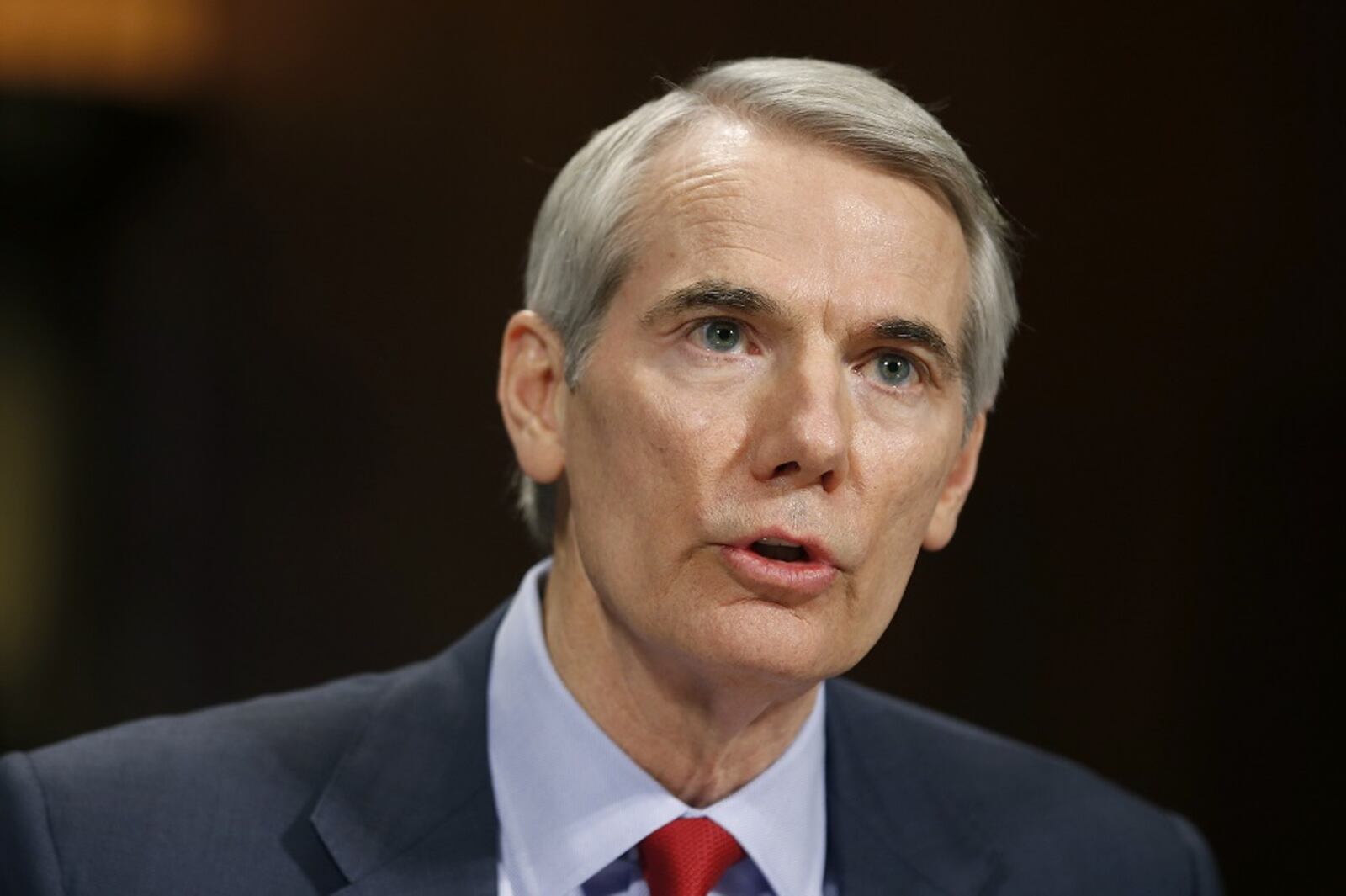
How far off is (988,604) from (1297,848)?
0.71 metres

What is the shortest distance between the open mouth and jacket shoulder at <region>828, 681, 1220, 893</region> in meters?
0.53

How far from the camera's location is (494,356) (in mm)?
3086

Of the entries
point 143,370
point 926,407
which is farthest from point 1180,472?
point 143,370

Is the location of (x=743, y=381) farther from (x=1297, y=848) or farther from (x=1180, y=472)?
(x=1297, y=848)

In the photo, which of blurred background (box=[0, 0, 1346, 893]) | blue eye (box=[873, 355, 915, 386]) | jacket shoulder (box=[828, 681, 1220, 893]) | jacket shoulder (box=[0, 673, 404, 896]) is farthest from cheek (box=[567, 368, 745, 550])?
blurred background (box=[0, 0, 1346, 893])

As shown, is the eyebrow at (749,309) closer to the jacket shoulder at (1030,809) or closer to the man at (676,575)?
the man at (676,575)

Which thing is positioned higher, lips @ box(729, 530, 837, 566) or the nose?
the nose

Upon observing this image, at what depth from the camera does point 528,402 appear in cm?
219

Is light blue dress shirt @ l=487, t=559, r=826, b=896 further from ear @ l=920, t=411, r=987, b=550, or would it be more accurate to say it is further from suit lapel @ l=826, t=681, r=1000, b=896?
ear @ l=920, t=411, r=987, b=550

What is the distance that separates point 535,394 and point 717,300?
0.35m

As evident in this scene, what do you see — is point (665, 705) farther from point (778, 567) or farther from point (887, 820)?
point (887, 820)

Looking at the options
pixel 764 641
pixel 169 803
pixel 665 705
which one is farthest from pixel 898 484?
pixel 169 803

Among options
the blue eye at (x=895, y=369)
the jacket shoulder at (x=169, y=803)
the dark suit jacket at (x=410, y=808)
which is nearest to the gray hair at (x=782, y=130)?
the blue eye at (x=895, y=369)

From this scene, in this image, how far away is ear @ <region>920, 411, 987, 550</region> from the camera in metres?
2.21
